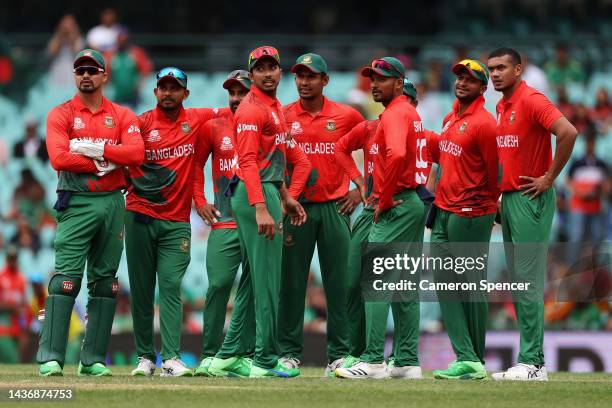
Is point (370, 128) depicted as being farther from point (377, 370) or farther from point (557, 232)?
point (557, 232)

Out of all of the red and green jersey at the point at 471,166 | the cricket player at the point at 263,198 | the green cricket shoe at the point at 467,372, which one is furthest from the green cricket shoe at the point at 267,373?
the red and green jersey at the point at 471,166

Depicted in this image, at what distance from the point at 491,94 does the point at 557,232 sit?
8.25 feet

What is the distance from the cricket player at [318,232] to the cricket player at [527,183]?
1.55 metres

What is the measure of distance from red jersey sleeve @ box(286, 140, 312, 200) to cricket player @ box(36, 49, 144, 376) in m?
1.16

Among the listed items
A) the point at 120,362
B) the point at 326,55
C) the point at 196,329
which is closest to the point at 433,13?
the point at 326,55

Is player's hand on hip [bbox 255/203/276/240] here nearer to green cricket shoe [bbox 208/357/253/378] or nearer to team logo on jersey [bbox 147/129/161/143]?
green cricket shoe [bbox 208/357/253/378]

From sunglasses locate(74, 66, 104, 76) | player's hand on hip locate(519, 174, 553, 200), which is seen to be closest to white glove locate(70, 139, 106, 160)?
sunglasses locate(74, 66, 104, 76)

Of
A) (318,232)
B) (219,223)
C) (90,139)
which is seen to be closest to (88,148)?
(90,139)

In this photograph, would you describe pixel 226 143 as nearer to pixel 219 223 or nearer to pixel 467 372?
pixel 219 223

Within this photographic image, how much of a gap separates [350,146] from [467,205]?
4.10ft

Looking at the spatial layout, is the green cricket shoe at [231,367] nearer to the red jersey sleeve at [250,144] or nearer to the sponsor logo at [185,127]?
the red jersey sleeve at [250,144]

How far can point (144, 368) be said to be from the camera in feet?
36.0

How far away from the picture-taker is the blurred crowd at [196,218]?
629 inches

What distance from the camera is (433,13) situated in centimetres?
2503
